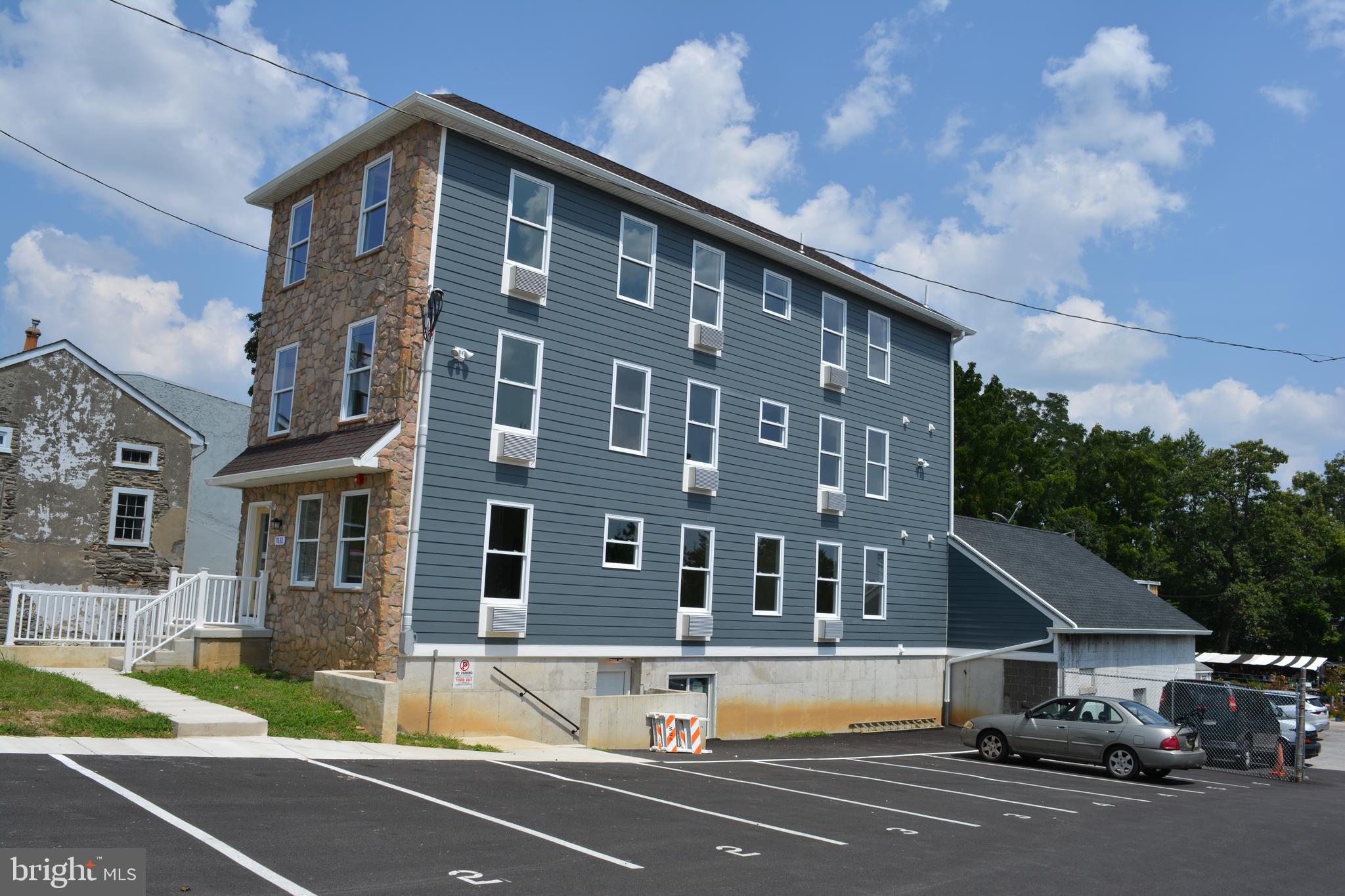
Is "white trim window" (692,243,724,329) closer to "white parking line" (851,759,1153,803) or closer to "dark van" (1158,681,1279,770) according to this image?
"white parking line" (851,759,1153,803)

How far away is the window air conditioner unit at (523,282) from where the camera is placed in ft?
60.1

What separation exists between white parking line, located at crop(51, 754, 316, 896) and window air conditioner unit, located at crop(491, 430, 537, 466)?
27.7 feet

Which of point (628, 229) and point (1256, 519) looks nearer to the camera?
point (628, 229)

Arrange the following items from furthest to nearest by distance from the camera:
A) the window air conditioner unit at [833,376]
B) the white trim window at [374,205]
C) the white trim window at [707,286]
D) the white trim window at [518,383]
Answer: the window air conditioner unit at [833,376]
the white trim window at [707,286]
the white trim window at [374,205]
the white trim window at [518,383]

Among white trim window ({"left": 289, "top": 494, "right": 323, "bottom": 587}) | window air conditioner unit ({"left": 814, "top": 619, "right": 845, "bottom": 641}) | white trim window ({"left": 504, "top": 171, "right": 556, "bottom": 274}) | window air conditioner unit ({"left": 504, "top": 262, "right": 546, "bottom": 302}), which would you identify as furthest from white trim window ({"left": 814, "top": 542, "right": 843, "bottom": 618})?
white trim window ({"left": 289, "top": 494, "right": 323, "bottom": 587})

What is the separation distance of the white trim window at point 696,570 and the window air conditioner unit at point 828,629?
11.9 feet

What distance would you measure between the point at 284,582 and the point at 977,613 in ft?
56.7

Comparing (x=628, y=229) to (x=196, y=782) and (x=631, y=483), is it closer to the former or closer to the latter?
(x=631, y=483)

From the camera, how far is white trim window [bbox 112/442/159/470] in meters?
28.1

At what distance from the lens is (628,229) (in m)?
20.6

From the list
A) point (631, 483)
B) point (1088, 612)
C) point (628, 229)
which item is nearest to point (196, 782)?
point (631, 483)

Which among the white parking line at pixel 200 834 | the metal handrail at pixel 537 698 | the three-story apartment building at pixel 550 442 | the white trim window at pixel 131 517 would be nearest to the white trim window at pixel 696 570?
the three-story apartment building at pixel 550 442

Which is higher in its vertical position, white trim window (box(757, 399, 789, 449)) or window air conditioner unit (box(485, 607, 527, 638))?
white trim window (box(757, 399, 789, 449))

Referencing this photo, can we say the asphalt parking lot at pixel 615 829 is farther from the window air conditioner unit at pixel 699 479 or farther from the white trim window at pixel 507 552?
the window air conditioner unit at pixel 699 479
